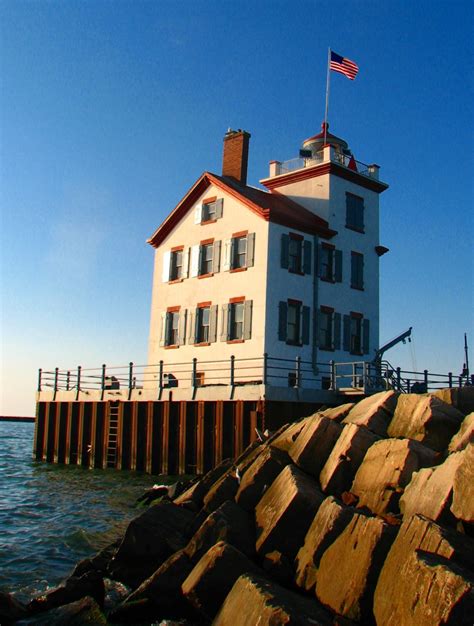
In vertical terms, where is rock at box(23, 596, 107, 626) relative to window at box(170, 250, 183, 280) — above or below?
below

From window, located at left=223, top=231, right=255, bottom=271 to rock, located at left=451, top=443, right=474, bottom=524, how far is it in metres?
17.8

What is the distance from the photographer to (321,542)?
905cm

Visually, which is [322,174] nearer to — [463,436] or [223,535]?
[463,436]

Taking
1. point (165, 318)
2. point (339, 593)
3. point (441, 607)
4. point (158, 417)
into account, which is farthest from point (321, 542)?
point (165, 318)

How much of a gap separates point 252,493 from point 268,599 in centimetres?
415

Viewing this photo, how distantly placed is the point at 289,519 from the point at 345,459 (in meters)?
1.72

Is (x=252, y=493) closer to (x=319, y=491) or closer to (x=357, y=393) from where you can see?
(x=319, y=491)

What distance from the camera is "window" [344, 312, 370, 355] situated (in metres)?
27.6

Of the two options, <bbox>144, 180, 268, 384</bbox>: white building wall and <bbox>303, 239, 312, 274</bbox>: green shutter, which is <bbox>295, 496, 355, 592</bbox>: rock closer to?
<bbox>144, 180, 268, 384</bbox>: white building wall

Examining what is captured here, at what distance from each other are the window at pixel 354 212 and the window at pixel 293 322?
525 cm

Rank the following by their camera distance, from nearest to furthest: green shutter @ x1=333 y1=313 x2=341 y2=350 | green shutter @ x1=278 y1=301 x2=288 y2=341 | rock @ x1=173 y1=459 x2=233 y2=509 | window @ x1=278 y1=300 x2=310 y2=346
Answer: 1. rock @ x1=173 y1=459 x2=233 y2=509
2. green shutter @ x1=278 y1=301 x2=288 y2=341
3. window @ x1=278 y1=300 x2=310 y2=346
4. green shutter @ x1=333 y1=313 x2=341 y2=350

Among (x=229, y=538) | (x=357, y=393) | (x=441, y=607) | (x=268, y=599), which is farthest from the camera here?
(x=357, y=393)

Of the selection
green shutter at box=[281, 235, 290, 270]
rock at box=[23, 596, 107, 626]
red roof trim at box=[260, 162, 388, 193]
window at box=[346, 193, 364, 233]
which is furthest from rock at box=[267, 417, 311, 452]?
red roof trim at box=[260, 162, 388, 193]

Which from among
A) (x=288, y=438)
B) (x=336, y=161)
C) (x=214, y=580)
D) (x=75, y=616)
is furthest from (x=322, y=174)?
(x=75, y=616)
